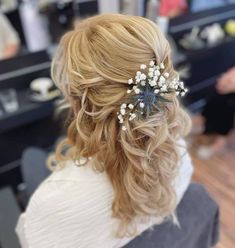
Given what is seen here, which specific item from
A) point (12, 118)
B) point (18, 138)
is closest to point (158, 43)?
point (12, 118)

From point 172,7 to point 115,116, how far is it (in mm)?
1534

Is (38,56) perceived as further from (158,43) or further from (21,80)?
(158,43)

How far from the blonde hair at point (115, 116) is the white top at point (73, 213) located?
1.0 inches

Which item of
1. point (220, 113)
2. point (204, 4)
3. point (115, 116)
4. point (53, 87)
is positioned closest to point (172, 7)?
point (204, 4)

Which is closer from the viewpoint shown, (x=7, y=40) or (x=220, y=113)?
(x=7, y=40)

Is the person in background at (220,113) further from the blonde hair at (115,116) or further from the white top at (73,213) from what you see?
the white top at (73,213)

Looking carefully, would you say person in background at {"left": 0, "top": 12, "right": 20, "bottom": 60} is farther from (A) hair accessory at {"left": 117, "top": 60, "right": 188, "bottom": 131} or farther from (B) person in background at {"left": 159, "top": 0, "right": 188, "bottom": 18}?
(A) hair accessory at {"left": 117, "top": 60, "right": 188, "bottom": 131}

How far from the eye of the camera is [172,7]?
186 cm

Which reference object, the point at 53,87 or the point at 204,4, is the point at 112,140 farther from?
the point at 204,4

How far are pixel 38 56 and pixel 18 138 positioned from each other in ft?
1.58

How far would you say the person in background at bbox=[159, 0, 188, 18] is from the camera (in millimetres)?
1795

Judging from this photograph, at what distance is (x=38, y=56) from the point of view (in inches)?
60.8

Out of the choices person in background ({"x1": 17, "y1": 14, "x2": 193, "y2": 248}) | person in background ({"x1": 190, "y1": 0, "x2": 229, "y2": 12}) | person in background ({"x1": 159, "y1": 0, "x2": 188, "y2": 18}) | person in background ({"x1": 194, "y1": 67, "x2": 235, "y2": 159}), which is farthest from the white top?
person in background ({"x1": 190, "y1": 0, "x2": 229, "y2": 12})

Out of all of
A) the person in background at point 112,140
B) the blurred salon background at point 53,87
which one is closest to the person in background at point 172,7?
the blurred salon background at point 53,87
